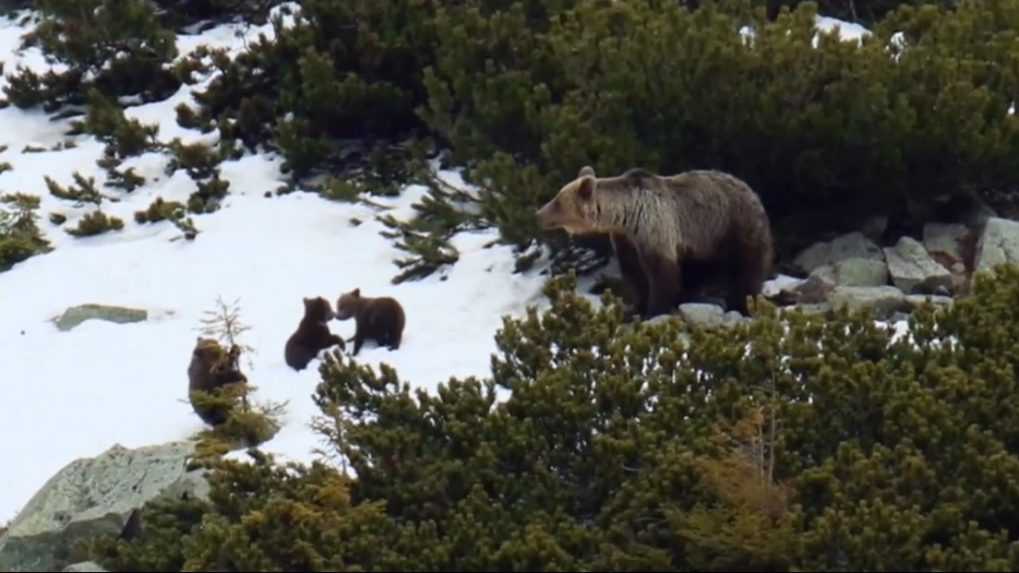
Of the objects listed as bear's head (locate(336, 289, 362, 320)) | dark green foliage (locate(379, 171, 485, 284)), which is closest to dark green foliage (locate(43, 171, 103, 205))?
dark green foliage (locate(379, 171, 485, 284))

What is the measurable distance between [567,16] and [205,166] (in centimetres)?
314

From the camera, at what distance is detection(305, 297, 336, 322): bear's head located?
41.0 ft

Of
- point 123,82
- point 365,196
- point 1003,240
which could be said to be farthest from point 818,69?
point 123,82

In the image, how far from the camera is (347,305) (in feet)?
41.7

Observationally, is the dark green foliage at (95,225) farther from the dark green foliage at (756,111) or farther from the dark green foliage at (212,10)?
the dark green foliage at (212,10)

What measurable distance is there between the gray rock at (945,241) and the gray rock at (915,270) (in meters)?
0.17

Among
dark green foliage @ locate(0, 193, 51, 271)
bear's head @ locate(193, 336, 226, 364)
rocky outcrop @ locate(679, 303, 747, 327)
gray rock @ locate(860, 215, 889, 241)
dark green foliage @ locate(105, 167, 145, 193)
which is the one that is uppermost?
bear's head @ locate(193, 336, 226, 364)

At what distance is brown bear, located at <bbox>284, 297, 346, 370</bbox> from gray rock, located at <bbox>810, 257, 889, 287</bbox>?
3061 mm

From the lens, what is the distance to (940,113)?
13055mm

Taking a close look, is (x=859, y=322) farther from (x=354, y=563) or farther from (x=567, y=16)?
(x=567, y=16)

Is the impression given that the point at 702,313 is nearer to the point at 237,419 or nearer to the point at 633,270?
the point at 633,270

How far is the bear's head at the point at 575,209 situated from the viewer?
41.0 ft

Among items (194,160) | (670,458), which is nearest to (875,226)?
(670,458)

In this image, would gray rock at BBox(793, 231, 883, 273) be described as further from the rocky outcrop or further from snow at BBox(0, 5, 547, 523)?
snow at BBox(0, 5, 547, 523)
